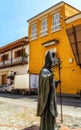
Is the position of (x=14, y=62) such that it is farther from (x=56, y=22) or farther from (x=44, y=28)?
(x=56, y=22)

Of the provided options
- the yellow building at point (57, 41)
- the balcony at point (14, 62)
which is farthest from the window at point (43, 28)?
the balcony at point (14, 62)

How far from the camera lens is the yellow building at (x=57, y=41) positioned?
22609 mm

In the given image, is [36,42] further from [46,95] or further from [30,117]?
[46,95]

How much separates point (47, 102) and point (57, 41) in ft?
64.1

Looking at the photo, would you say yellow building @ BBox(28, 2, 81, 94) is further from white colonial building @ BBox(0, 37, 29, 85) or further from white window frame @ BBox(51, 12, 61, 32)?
white colonial building @ BBox(0, 37, 29, 85)

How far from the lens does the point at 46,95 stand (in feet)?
17.3

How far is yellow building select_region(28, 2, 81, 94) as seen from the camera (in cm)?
2261

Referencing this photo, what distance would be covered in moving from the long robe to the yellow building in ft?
50.3

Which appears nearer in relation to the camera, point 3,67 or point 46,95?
point 46,95

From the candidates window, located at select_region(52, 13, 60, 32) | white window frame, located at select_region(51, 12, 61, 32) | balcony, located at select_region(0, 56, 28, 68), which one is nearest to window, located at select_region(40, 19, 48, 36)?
white window frame, located at select_region(51, 12, 61, 32)

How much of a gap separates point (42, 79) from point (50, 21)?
70.4 feet

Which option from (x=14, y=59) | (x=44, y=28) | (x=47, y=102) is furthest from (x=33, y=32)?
(x=47, y=102)

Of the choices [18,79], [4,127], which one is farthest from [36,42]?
[4,127]

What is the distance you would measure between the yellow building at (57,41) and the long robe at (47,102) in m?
15.3
